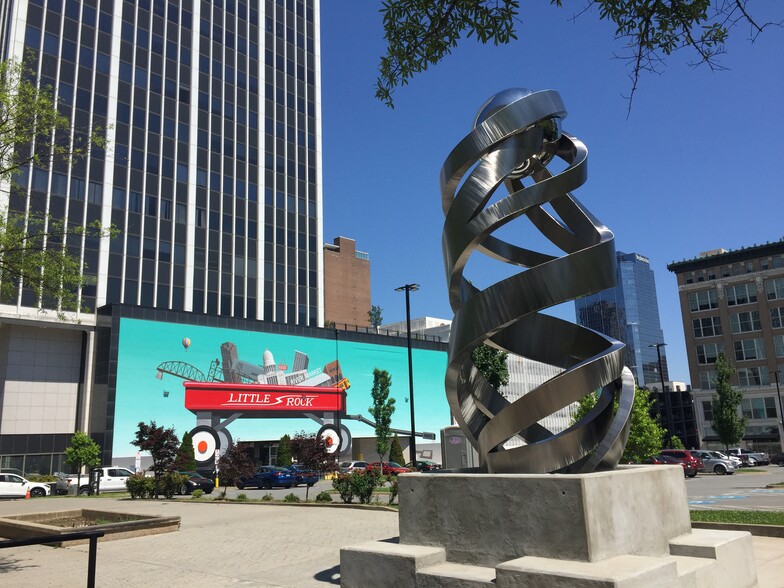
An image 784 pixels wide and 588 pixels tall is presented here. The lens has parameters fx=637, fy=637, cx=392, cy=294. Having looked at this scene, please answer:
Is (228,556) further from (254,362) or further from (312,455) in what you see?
(254,362)

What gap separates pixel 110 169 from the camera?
2048 inches

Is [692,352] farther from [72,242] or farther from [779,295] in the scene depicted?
[72,242]

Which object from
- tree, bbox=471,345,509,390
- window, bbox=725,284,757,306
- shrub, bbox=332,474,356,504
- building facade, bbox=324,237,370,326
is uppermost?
building facade, bbox=324,237,370,326

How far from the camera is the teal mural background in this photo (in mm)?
42188

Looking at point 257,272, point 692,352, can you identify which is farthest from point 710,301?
point 257,272

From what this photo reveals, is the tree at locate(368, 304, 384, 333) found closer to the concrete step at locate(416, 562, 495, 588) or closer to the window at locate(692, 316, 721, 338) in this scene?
the window at locate(692, 316, 721, 338)

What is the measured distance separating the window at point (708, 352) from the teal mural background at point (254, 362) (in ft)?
106

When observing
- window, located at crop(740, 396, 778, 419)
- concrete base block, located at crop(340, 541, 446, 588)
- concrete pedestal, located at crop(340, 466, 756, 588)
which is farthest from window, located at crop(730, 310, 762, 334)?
concrete base block, located at crop(340, 541, 446, 588)

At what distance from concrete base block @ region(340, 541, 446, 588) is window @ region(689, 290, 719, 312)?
258 feet

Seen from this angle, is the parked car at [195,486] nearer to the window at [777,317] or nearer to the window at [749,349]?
the window at [749,349]

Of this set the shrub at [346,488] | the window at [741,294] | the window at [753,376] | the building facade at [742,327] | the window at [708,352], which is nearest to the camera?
the shrub at [346,488]

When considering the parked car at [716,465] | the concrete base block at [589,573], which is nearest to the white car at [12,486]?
the concrete base block at [589,573]

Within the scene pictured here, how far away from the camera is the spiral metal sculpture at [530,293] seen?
6922 mm

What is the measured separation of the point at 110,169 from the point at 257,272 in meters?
15.8
